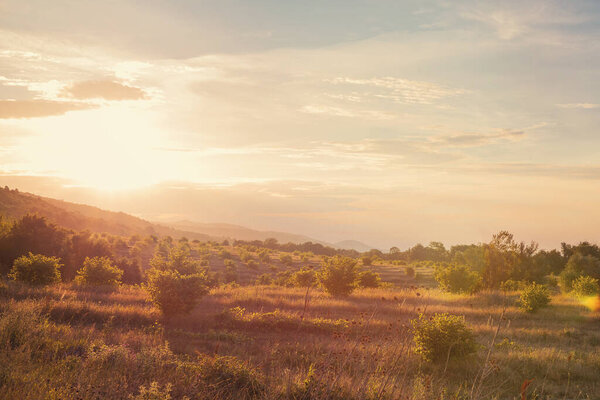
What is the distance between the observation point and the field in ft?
20.8

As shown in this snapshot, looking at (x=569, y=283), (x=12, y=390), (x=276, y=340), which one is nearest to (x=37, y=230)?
(x=276, y=340)

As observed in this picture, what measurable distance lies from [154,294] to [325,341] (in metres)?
7.67

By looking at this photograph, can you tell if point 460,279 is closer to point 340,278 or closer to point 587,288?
point 587,288

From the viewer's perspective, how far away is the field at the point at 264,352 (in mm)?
6332

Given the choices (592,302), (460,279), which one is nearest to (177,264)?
(460,279)

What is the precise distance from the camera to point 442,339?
460 inches

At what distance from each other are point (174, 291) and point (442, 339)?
1042 centimetres

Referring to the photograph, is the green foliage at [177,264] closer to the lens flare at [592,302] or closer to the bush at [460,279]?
the bush at [460,279]

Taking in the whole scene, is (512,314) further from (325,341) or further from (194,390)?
(194,390)

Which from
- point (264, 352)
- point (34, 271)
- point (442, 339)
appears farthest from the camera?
point (34, 271)

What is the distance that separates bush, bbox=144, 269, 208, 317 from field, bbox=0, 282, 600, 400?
1.63 feet

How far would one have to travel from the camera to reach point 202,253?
189ft

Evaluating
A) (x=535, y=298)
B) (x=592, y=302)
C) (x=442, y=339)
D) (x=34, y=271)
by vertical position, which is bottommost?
(x=34, y=271)

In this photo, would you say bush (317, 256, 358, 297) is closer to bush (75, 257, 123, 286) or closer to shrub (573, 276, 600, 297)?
bush (75, 257, 123, 286)
